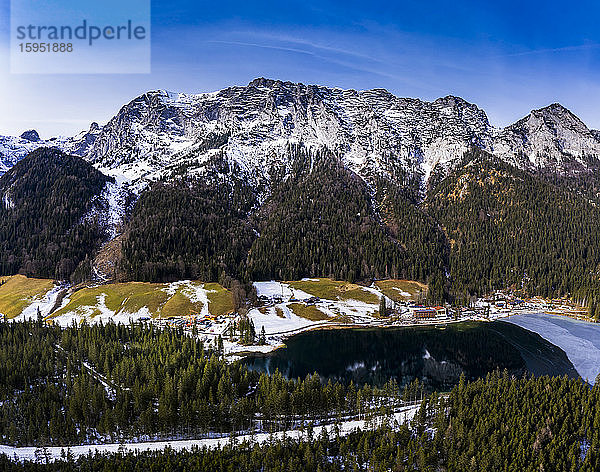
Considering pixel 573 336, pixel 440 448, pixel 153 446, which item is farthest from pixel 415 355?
pixel 153 446

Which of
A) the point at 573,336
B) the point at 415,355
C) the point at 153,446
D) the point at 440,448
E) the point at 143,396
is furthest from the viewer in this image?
the point at 573,336

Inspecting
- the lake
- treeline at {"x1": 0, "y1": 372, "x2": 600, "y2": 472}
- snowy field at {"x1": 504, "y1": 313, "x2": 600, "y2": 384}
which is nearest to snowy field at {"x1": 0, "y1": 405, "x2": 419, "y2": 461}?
treeline at {"x1": 0, "y1": 372, "x2": 600, "y2": 472}

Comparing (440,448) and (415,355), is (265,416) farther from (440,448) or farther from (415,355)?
(415,355)

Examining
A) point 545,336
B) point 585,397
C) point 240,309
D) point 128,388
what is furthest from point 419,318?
point 128,388

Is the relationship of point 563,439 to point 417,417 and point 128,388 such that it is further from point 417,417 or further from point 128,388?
point 128,388

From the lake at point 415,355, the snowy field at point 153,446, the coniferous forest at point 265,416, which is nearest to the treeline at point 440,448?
the coniferous forest at point 265,416

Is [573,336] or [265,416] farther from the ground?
Result: [573,336]

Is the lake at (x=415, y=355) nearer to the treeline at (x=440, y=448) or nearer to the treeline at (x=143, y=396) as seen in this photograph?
the treeline at (x=143, y=396)
